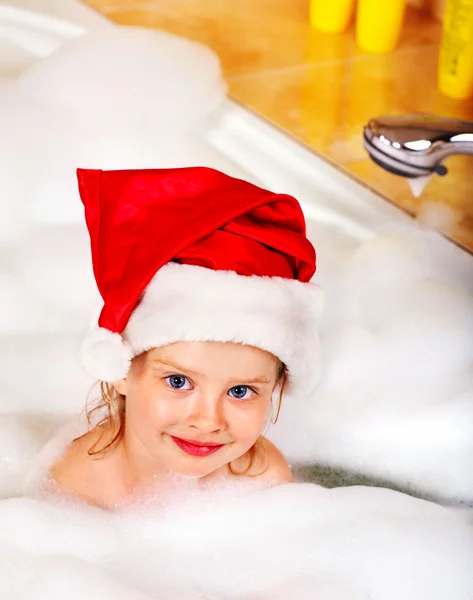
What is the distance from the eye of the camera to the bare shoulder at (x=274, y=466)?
3.61ft

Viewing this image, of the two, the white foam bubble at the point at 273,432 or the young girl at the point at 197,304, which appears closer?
the young girl at the point at 197,304

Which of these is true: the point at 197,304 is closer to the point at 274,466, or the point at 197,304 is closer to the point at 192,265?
the point at 192,265

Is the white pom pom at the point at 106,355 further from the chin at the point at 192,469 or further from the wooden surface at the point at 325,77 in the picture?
the wooden surface at the point at 325,77

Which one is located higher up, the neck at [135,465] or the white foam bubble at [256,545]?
the neck at [135,465]

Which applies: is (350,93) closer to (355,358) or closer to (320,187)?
(320,187)

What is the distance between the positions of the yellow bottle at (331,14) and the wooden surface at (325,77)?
0.07ft

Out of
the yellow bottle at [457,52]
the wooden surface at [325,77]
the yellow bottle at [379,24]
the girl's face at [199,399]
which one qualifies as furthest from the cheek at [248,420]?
the yellow bottle at [379,24]

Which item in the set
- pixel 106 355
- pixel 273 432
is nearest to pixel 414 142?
pixel 106 355

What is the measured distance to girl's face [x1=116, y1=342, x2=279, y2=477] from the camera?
90 cm

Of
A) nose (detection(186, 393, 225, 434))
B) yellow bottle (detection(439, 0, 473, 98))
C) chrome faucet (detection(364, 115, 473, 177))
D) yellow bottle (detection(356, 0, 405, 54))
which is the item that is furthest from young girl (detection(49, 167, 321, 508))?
yellow bottle (detection(356, 0, 405, 54))

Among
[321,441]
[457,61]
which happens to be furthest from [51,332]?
[457,61]

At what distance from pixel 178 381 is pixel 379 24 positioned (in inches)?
43.4

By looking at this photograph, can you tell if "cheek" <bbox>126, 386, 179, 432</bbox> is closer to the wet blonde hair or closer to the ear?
the ear

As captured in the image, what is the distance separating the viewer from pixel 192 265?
2.88 ft
